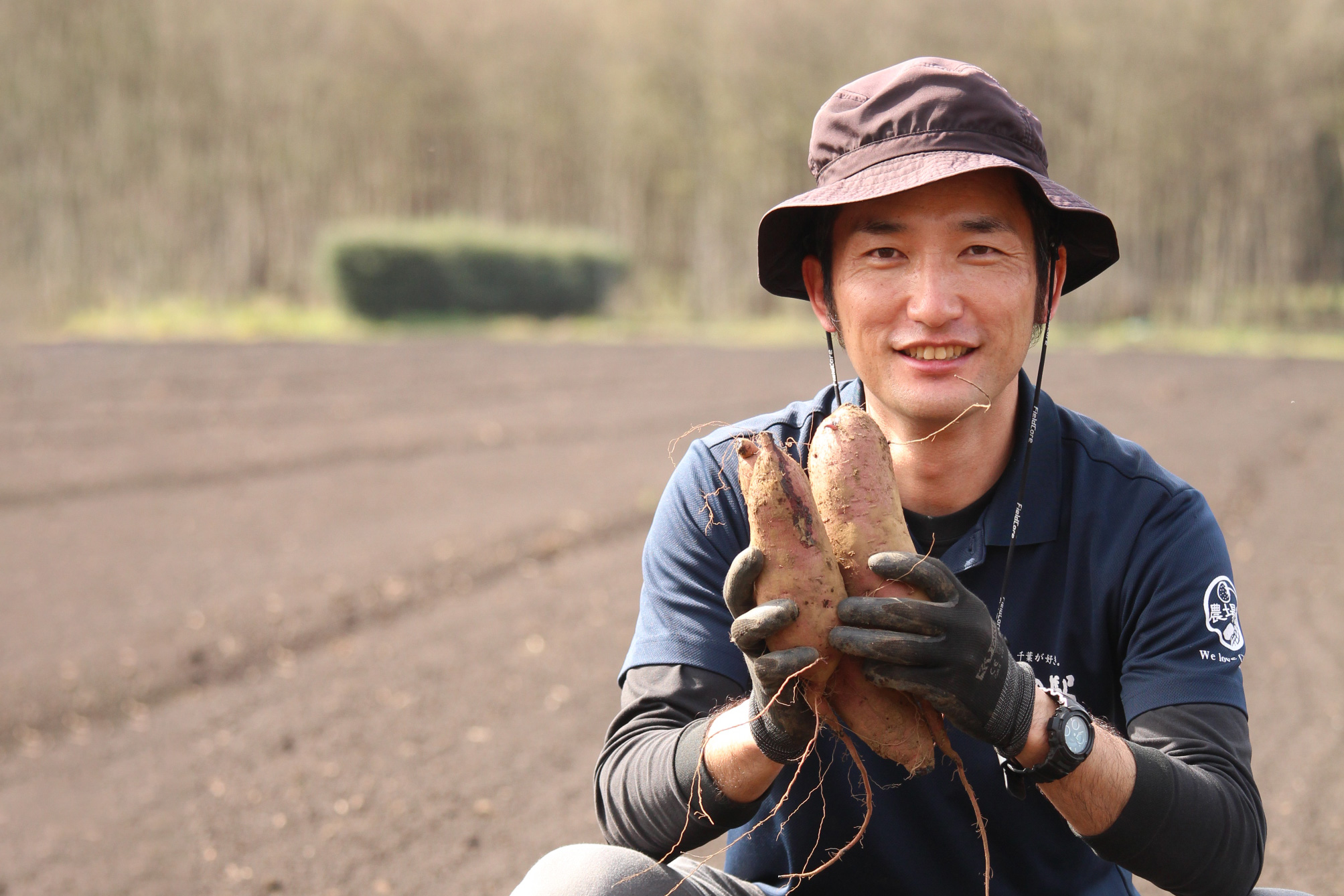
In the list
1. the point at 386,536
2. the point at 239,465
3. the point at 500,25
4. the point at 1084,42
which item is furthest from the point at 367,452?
the point at 500,25

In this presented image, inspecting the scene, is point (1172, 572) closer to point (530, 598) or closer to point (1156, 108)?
point (530, 598)

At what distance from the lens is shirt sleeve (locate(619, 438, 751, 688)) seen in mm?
2137

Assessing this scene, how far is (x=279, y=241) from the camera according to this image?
34.4 m

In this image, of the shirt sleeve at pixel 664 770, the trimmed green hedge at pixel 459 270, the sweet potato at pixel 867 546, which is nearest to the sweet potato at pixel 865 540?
the sweet potato at pixel 867 546

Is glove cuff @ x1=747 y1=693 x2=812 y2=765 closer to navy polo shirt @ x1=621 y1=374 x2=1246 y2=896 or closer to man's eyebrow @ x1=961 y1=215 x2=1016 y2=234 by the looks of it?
navy polo shirt @ x1=621 y1=374 x2=1246 y2=896

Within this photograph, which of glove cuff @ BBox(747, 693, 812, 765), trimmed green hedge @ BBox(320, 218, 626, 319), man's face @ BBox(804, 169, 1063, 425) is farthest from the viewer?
trimmed green hedge @ BBox(320, 218, 626, 319)

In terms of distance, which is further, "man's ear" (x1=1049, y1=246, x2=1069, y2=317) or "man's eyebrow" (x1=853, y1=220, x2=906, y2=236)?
"man's ear" (x1=1049, y1=246, x2=1069, y2=317)

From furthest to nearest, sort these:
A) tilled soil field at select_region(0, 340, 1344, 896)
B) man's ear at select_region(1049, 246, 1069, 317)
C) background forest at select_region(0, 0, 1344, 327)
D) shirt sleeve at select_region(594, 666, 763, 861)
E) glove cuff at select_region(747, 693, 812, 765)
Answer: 1. background forest at select_region(0, 0, 1344, 327)
2. tilled soil field at select_region(0, 340, 1344, 896)
3. man's ear at select_region(1049, 246, 1069, 317)
4. shirt sleeve at select_region(594, 666, 763, 861)
5. glove cuff at select_region(747, 693, 812, 765)

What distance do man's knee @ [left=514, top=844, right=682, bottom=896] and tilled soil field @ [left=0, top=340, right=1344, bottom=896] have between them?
73.6 inches

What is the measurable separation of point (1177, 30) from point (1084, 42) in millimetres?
2290

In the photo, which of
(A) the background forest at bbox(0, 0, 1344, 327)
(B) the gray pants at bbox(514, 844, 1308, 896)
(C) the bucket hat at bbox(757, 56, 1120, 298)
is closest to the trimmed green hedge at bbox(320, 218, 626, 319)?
(A) the background forest at bbox(0, 0, 1344, 327)

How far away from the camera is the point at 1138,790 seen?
177 centimetres

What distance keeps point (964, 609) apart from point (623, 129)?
35.3 metres

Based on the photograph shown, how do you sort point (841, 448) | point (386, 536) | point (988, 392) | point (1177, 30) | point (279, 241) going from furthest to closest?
point (279, 241)
point (1177, 30)
point (386, 536)
point (988, 392)
point (841, 448)
